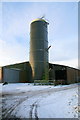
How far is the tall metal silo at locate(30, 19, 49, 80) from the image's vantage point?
106 ft

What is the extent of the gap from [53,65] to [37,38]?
7891 millimetres

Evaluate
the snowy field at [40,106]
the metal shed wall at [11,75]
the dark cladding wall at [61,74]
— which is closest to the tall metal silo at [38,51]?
the dark cladding wall at [61,74]

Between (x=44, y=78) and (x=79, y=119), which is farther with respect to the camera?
(x=44, y=78)

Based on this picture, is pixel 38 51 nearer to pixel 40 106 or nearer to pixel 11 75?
pixel 11 75

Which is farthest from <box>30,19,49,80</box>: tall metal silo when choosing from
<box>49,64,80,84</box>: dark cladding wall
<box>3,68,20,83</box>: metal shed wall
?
<box>3,68,20,83</box>: metal shed wall

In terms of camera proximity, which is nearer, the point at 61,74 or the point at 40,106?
the point at 40,106

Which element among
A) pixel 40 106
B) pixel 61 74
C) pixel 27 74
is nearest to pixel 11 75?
pixel 27 74

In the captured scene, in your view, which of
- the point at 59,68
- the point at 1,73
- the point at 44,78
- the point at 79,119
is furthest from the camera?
the point at 59,68

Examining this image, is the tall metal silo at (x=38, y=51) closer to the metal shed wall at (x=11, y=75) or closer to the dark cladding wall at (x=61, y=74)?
the dark cladding wall at (x=61, y=74)

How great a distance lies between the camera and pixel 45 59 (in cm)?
3291

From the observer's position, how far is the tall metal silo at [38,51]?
32188 millimetres

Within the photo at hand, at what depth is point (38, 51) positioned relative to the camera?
105 ft

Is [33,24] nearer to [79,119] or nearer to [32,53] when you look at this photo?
[32,53]

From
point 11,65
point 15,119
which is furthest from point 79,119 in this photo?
point 11,65
